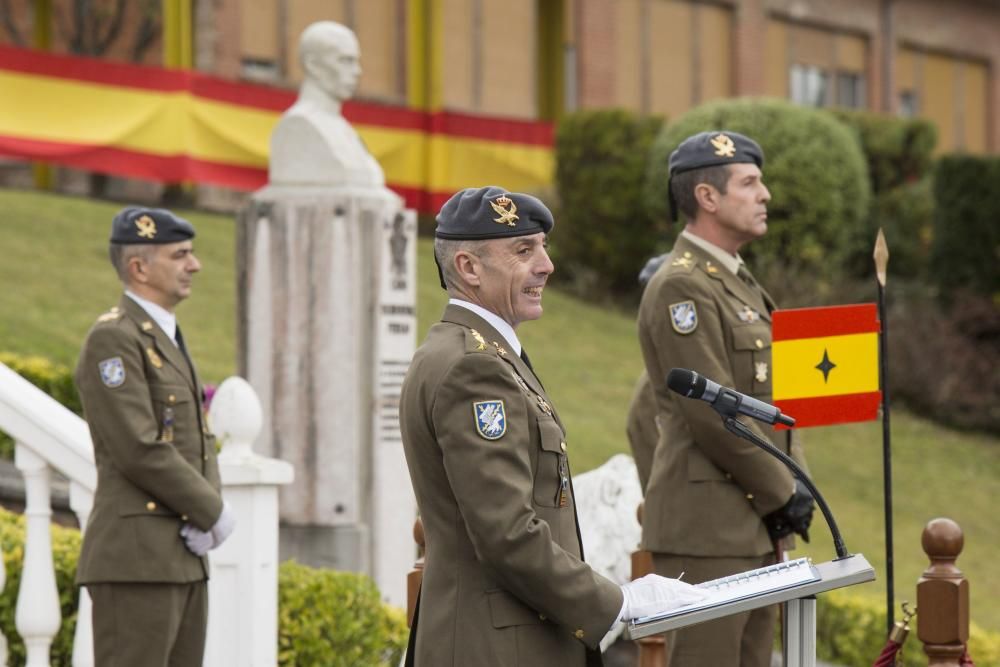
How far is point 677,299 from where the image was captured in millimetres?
5062

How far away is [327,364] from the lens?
30.8 feet

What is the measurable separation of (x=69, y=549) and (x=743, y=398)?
3.60 metres

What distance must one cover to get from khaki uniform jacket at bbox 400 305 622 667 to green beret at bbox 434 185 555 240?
0.17 metres

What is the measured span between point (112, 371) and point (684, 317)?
177cm

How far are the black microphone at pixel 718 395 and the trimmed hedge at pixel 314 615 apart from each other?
347cm

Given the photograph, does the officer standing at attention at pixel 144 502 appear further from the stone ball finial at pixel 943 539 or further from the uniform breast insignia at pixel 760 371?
the stone ball finial at pixel 943 539

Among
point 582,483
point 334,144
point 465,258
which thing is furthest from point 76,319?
point 465,258

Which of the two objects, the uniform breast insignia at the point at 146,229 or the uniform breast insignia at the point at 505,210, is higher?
the uniform breast insignia at the point at 146,229

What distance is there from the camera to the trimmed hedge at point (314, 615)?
20.5ft

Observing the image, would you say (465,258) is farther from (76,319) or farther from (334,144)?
(76,319)

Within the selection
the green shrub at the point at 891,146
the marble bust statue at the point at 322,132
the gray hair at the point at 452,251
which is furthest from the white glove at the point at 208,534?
the green shrub at the point at 891,146

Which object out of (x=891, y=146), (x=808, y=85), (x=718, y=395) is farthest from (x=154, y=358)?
(x=808, y=85)

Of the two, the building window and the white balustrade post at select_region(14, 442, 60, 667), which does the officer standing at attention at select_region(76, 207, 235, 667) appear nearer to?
the white balustrade post at select_region(14, 442, 60, 667)

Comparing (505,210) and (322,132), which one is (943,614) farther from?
(322,132)
